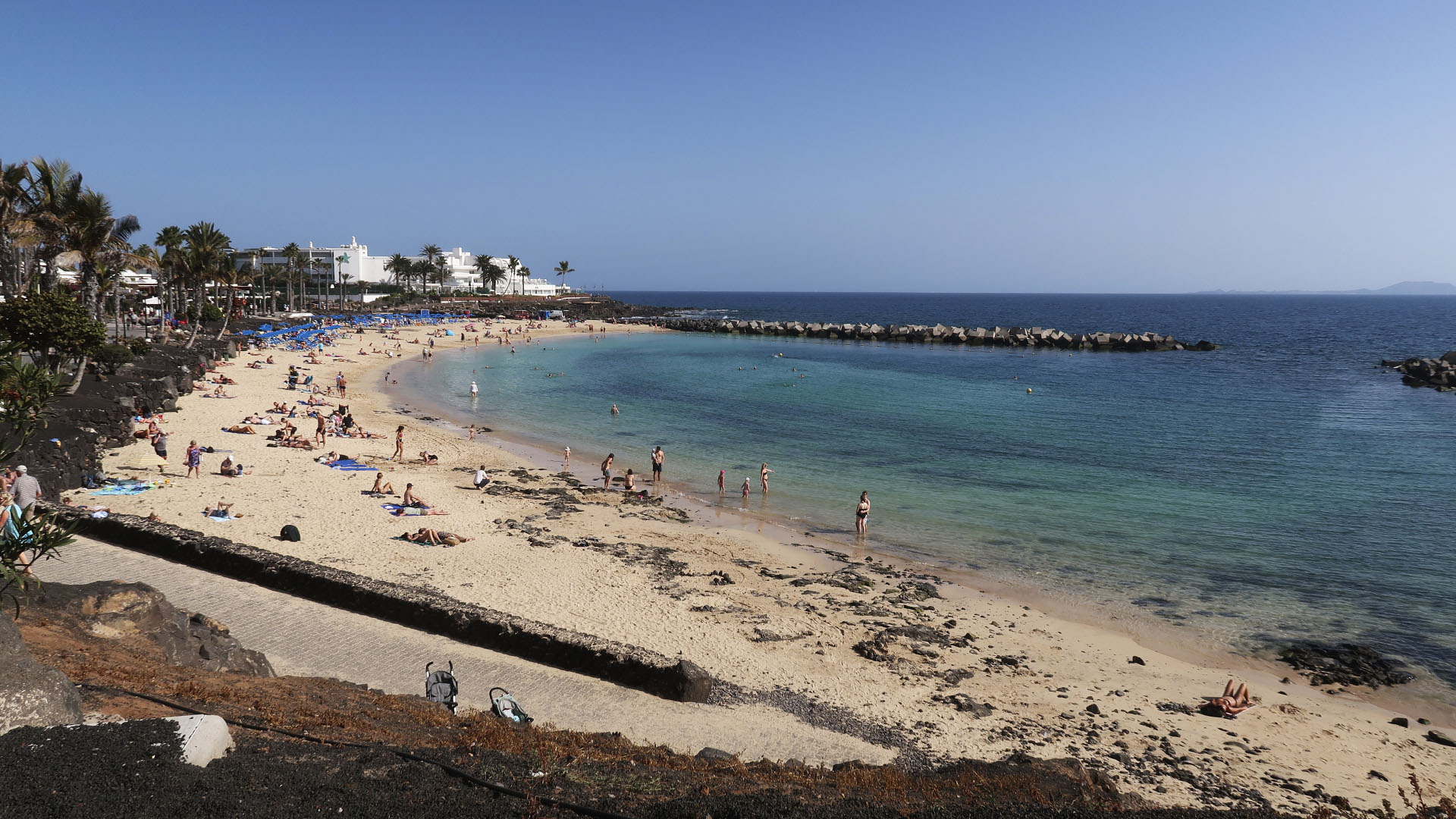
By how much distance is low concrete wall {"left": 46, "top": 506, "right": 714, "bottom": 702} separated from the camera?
10.9 meters

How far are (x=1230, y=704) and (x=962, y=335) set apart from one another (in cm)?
7952

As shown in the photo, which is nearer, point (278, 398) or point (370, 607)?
point (370, 607)

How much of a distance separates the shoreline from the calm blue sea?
247 mm

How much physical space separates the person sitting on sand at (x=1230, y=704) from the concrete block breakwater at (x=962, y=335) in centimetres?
7505

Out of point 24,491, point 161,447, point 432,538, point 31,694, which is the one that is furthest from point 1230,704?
point 161,447

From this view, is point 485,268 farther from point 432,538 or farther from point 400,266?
point 432,538

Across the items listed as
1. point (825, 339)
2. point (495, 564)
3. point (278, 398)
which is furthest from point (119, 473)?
point (825, 339)

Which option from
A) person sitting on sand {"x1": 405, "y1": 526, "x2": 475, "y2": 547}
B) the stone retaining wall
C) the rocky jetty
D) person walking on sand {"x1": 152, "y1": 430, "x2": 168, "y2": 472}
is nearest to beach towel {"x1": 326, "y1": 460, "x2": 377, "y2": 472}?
person walking on sand {"x1": 152, "y1": 430, "x2": 168, "y2": 472}

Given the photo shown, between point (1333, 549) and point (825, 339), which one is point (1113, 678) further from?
point (825, 339)

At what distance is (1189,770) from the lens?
33.8ft

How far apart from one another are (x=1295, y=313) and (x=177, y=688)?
206 m

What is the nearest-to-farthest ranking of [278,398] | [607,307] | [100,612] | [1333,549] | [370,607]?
[100,612] → [370,607] → [1333,549] → [278,398] → [607,307]

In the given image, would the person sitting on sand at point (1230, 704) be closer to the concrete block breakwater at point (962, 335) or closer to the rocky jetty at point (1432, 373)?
the rocky jetty at point (1432, 373)

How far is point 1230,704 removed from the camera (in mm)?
11977
